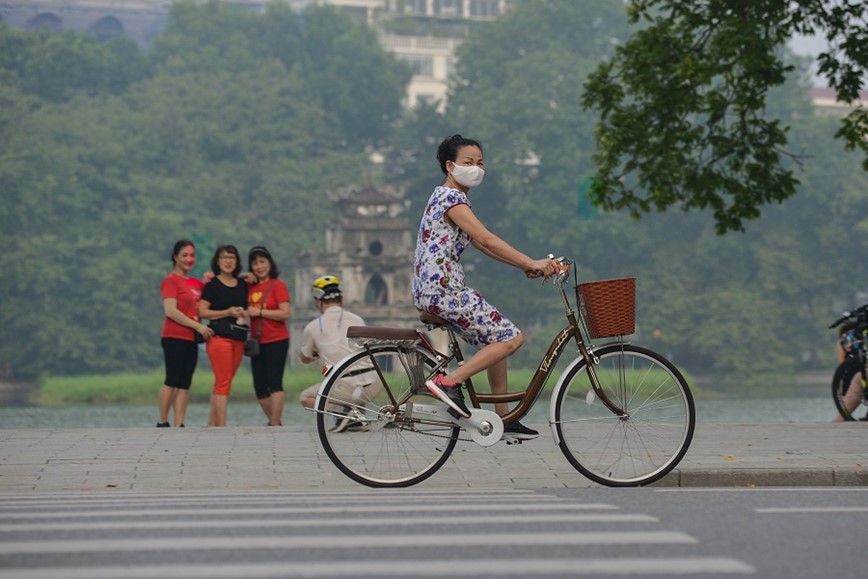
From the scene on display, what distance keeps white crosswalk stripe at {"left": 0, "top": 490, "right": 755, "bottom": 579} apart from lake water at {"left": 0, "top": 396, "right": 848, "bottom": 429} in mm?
42675

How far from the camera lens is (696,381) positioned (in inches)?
3194

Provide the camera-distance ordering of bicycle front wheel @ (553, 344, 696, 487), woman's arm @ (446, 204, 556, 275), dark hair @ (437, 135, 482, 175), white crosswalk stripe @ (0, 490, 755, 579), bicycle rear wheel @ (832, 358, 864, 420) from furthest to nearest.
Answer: bicycle rear wheel @ (832, 358, 864, 420), dark hair @ (437, 135, 482, 175), bicycle front wheel @ (553, 344, 696, 487), woman's arm @ (446, 204, 556, 275), white crosswalk stripe @ (0, 490, 755, 579)

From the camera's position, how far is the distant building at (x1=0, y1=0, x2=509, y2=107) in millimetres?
137625

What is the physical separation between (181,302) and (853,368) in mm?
5751

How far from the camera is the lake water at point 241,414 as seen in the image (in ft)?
178

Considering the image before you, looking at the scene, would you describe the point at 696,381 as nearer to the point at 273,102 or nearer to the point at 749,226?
the point at 749,226

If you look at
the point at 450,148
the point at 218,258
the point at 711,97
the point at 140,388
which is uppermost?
the point at 711,97

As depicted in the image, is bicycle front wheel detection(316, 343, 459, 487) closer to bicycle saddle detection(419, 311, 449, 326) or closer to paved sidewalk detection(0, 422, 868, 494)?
bicycle saddle detection(419, 311, 449, 326)

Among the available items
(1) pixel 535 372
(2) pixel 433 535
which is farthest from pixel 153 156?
(2) pixel 433 535

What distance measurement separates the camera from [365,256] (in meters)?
74.8

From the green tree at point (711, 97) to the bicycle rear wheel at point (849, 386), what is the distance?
711cm

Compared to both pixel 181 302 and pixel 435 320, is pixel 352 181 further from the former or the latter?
pixel 435 320

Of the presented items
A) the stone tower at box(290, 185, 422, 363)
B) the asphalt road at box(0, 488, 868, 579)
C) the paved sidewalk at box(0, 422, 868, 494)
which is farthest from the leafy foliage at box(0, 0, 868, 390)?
the asphalt road at box(0, 488, 868, 579)

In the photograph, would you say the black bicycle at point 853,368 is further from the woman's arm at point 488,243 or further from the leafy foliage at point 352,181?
the leafy foliage at point 352,181
